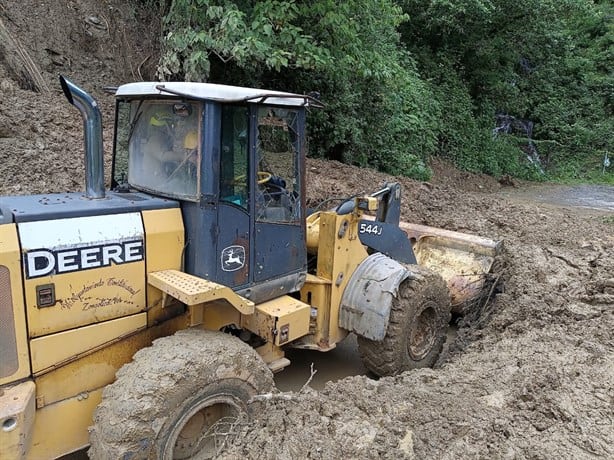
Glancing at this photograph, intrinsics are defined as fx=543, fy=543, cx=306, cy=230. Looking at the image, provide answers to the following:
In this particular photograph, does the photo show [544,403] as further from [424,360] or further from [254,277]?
[254,277]

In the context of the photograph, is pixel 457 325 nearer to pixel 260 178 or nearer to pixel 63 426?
pixel 260 178

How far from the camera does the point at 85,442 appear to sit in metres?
3.06

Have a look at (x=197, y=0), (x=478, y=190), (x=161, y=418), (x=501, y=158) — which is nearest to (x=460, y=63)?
(x=501, y=158)

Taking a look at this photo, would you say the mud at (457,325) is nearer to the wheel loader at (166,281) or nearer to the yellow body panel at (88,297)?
the wheel loader at (166,281)

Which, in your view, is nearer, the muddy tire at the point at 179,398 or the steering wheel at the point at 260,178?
the muddy tire at the point at 179,398

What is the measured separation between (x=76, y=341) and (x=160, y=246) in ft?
2.33

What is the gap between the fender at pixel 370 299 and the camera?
14.6 ft

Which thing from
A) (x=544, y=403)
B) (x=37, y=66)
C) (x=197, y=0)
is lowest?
(x=544, y=403)

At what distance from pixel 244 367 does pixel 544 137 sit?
20588mm

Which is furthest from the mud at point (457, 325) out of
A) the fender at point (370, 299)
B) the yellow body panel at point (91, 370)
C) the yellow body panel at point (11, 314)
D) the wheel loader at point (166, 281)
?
the yellow body panel at point (11, 314)

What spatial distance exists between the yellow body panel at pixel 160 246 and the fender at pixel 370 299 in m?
1.63

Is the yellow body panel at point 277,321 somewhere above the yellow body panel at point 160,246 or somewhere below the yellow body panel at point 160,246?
below

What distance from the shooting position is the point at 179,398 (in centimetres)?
296

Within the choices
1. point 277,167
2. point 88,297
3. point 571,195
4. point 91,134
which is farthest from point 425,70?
point 88,297
